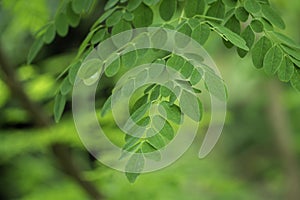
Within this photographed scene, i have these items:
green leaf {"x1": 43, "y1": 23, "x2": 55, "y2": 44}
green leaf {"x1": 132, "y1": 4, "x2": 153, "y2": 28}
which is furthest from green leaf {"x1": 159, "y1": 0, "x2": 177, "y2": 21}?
green leaf {"x1": 43, "y1": 23, "x2": 55, "y2": 44}

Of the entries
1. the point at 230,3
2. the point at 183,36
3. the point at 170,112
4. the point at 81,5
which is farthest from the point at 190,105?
the point at 81,5

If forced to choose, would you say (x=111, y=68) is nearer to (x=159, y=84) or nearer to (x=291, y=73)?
(x=159, y=84)

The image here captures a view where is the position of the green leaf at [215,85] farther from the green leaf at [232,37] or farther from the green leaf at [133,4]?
the green leaf at [133,4]

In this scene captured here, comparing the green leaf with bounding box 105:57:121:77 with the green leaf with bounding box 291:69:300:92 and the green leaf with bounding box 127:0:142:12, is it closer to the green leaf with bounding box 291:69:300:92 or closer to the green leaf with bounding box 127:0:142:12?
the green leaf with bounding box 127:0:142:12

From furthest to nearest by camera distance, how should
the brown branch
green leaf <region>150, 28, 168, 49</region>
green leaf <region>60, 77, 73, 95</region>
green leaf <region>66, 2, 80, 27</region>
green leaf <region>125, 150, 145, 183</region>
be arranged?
the brown branch < green leaf <region>66, 2, 80, 27</region> < green leaf <region>60, 77, 73, 95</region> < green leaf <region>150, 28, 168, 49</region> < green leaf <region>125, 150, 145, 183</region>

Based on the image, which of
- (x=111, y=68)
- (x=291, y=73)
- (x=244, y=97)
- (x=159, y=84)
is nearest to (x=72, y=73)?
(x=111, y=68)

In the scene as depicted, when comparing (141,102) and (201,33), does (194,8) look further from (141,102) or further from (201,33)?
(141,102)
